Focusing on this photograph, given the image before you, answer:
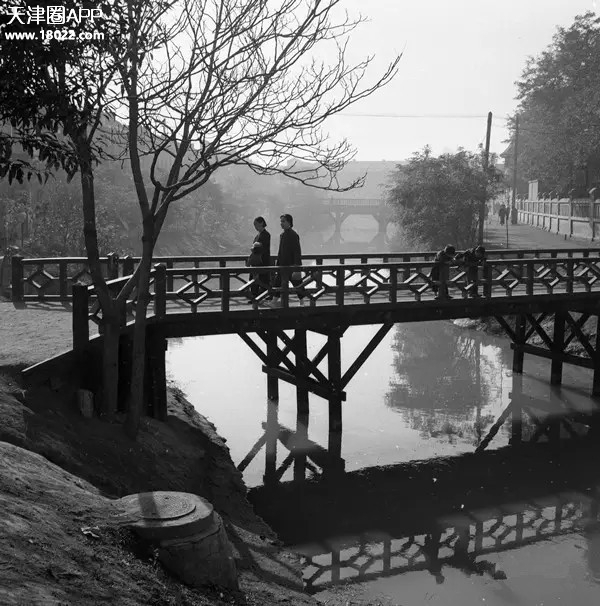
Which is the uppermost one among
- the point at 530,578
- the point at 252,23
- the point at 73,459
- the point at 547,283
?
the point at 252,23

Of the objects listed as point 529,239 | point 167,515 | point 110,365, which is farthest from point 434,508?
point 529,239

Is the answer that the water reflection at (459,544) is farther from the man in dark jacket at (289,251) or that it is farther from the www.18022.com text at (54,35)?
the www.18022.com text at (54,35)

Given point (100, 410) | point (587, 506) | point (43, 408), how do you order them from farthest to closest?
point (587, 506) < point (100, 410) < point (43, 408)

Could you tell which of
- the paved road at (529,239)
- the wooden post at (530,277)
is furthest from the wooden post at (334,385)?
the paved road at (529,239)

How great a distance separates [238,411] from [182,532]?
11095 millimetres

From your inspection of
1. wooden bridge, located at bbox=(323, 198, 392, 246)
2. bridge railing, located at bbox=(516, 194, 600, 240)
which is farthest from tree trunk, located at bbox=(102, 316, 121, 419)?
wooden bridge, located at bbox=(323, 198, 392, 246)

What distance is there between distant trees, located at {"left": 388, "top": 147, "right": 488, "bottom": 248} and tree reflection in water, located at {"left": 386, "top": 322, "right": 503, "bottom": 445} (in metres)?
13.1

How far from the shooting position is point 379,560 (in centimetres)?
1087

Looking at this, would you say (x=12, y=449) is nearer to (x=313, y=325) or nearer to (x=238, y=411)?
(x=313, y=325)

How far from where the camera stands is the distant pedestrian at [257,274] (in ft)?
48.0

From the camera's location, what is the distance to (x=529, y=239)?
48094 mm

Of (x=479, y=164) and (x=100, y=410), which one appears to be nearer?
(x=100, y=410)

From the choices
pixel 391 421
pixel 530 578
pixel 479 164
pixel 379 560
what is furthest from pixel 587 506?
pixel 479 164

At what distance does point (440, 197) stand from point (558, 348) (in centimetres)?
2346
